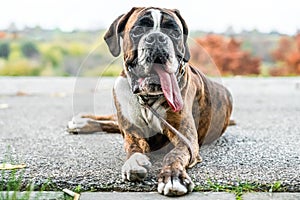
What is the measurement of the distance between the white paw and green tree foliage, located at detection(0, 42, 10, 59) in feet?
40.1

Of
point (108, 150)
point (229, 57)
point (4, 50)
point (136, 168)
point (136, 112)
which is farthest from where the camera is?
point (4, 50)

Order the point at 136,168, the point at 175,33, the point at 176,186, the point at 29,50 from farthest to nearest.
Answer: the point at 29,50 < the point at 175,33 < the point at 136,168 < the point at 176,186

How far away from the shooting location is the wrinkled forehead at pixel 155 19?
9.97 ft

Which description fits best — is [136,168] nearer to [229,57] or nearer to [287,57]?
[229,57]

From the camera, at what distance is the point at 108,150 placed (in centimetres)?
363

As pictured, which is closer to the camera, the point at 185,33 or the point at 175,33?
the point at 175,33

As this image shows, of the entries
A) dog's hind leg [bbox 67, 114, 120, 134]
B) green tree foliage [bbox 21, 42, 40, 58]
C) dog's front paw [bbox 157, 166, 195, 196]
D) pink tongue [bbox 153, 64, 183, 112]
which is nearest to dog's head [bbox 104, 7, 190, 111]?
pink tongue [bbox 153, 64, 183, 112]

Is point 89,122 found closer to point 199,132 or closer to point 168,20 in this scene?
point 199,132

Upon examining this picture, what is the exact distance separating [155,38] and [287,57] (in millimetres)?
11932

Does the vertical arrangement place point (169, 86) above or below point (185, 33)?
below

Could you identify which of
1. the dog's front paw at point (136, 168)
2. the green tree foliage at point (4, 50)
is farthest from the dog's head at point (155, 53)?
the green tree foliage at point (4, 50)

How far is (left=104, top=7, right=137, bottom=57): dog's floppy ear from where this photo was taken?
3273 millimetres

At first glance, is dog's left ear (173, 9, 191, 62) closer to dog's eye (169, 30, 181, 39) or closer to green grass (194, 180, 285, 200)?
dog's eye (169, 30, 181, 39)

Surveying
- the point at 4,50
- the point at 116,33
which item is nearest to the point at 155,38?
the point at 116,33
